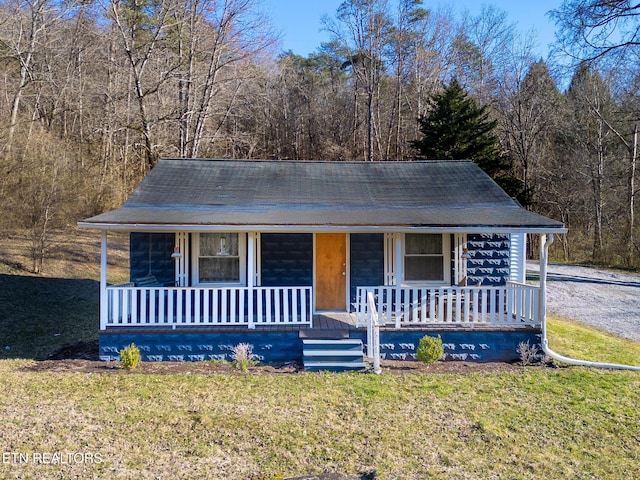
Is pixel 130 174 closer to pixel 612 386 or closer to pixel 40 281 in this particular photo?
pixel 40 281

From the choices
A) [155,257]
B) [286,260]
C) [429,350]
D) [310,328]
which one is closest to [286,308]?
[310,328]

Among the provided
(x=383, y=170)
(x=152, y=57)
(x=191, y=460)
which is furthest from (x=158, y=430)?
(x=152, y=57)

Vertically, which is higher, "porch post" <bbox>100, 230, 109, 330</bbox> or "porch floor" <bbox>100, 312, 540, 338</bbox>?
"porch post" <bbox>100, 230, 109, 330</bbox>

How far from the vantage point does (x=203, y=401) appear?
613 cm

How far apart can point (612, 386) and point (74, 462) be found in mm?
7278

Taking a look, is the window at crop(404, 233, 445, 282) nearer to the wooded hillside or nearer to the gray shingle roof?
the gray shingle roof

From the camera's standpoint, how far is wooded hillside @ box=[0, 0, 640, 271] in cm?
1892

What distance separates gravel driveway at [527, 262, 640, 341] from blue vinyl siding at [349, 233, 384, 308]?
6.16m

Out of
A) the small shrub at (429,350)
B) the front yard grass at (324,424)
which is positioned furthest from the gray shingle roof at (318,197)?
the front yard grass at (324,424)

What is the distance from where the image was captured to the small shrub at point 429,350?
783cm

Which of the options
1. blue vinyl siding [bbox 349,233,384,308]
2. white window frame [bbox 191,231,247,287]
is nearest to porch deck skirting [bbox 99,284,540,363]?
white window frame [bbox 191,231,247,287]

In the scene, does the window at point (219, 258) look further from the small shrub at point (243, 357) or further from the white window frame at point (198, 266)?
the small shrub at point (243, 357)

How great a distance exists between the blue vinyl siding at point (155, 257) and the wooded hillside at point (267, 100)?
7.11 m

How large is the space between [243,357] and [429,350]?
3122mm
